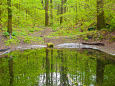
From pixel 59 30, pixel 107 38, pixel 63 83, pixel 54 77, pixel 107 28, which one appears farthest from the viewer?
pixel 59 30

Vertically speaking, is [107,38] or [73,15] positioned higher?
[73,15]

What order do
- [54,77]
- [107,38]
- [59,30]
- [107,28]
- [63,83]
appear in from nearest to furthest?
[63,83], [54,77], [107,38], [107,28], [59,30]

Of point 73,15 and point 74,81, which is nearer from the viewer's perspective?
point 74,81

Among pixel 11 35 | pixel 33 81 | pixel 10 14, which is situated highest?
pixel 10 14

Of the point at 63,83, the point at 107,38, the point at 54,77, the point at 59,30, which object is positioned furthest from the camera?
the point at 59,30

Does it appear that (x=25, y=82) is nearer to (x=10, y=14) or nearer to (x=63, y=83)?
(x=63, y=83)

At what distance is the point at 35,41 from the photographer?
1488 centimetres

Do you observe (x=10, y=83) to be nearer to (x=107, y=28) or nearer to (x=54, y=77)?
(x=54, y=77)

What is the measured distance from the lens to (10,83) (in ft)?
14.7

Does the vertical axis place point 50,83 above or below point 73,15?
below

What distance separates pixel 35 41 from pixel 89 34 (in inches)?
229

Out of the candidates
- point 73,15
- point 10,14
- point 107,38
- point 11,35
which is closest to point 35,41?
point 11,35

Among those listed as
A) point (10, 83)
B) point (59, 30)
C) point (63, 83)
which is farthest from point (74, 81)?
point (59, 30)

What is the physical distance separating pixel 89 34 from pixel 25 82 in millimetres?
11245
